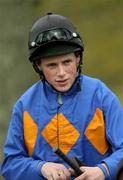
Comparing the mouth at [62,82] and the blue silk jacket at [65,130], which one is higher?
the mouth at [62,82]

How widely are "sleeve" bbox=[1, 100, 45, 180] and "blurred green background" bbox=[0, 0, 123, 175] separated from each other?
3864mm

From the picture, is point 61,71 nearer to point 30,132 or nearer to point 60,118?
point 60,118

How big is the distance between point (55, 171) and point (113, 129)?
41cm

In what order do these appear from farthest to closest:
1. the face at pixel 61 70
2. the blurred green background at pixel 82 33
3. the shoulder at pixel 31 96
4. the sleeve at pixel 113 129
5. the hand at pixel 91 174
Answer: the blurred green background at pixel 82 33, the shoulder at pixel 31 96, the face at pixel 61 70, the sleeve at pixel 113 129, the hand at pixel 91 174

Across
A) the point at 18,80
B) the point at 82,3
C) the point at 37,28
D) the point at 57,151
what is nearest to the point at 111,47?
the point at 82,3

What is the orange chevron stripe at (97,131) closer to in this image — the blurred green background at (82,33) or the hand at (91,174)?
the hand at (91,174)

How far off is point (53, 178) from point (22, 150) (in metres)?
0.34

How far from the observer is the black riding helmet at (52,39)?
429 cm

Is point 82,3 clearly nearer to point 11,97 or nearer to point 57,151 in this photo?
point 11,97

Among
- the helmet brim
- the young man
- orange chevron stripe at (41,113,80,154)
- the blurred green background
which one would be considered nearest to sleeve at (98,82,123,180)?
the young man

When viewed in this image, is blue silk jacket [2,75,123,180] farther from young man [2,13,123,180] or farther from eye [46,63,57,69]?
eye [46,63,57,69]

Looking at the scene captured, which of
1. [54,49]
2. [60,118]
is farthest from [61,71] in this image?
[60,118]

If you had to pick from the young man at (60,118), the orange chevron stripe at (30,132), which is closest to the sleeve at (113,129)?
the young man at (60,118)

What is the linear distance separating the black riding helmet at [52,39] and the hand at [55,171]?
63 cm
